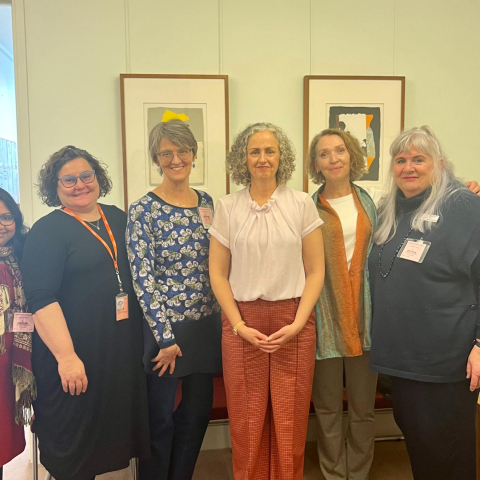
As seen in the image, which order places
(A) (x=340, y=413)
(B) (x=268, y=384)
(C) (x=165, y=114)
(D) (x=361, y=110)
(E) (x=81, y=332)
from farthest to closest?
(D) (x=361, y=110) < (C) (x=165, y=114) < (A) (x=340, y=413) < (B) (x=268, y=384) < (E) (x=81, y=332)

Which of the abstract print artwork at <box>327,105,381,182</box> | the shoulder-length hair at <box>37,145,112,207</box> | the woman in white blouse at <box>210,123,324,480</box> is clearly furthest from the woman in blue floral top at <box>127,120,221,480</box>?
the abstract print artwork at <box>327,105,381,182</box>

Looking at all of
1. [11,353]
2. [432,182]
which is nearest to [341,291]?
[432,182]

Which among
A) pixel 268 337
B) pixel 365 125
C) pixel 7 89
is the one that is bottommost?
pixel 268 337

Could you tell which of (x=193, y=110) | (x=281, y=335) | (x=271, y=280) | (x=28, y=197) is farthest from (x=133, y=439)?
(x=193, y=110)

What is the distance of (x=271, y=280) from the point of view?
1.67 meters

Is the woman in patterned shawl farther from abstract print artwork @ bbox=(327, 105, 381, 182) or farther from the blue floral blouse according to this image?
abstract print artwork @ bbox=(327, 105, 381, 182)

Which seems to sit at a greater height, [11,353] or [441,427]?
[11,353]

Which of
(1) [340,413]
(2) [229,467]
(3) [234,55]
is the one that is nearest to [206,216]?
(1) [340,413]

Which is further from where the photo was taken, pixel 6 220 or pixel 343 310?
pixel 343 310

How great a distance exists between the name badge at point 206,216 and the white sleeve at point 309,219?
434 mm

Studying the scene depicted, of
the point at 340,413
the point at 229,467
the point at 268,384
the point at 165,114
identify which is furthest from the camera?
the point at 165,114

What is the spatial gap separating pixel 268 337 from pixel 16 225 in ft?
3.88

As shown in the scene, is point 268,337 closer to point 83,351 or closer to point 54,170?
point 83,351

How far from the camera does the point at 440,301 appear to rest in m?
1.55
